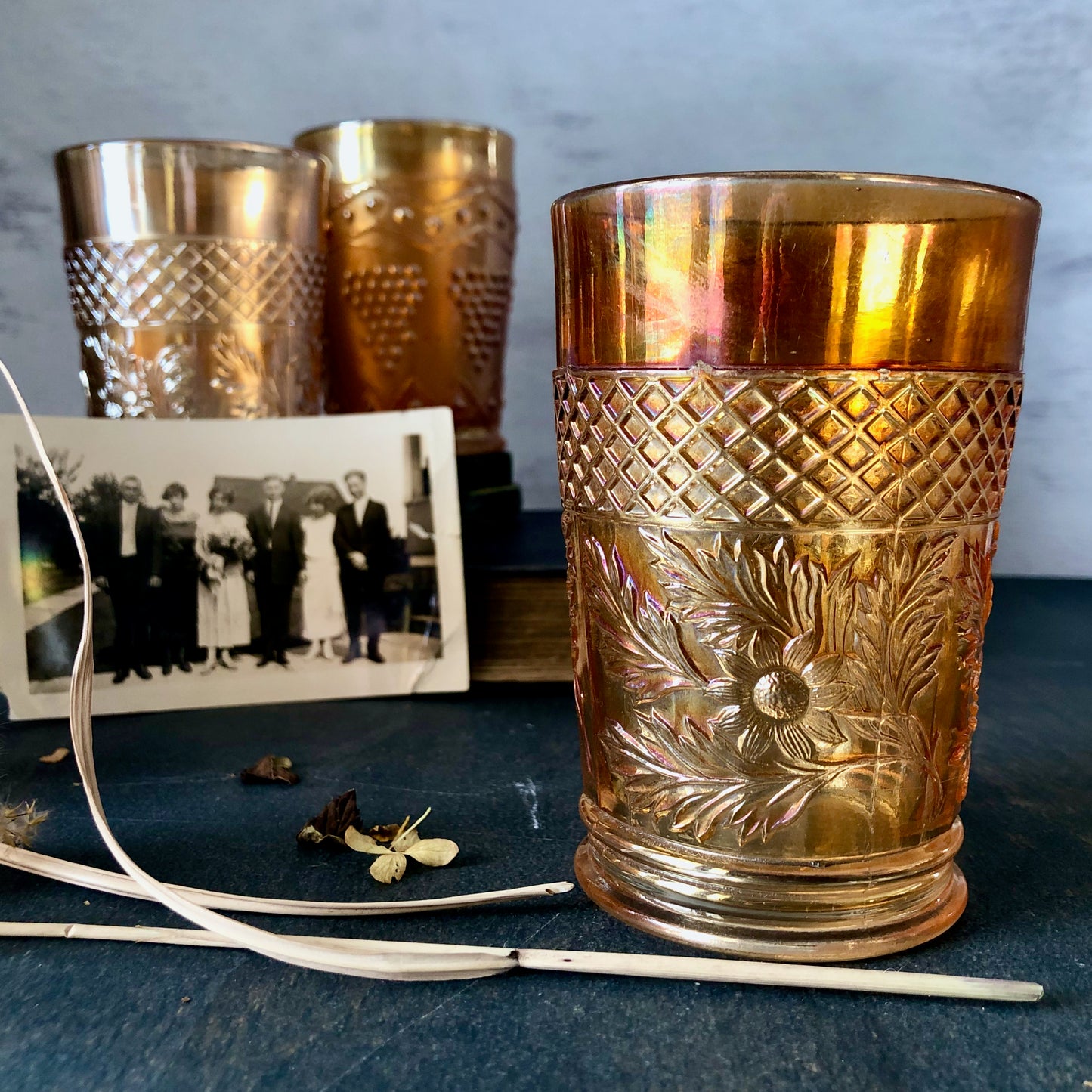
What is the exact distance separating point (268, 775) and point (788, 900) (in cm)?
32

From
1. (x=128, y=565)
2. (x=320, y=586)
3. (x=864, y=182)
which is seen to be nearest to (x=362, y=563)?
(x=320, y=586)

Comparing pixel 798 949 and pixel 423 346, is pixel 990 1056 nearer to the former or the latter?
pixel 798 949

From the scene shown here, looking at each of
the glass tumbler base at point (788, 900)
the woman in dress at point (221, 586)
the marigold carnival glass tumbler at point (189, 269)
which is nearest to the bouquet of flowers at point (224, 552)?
the woman in dress at point (221, 586)

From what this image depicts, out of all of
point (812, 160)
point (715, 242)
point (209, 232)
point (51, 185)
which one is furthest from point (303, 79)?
point (715, 242)

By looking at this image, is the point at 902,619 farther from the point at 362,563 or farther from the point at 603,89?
the point at 603,89

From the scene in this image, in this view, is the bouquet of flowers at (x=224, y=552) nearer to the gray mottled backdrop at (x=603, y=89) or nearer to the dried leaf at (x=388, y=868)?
the dried leaf at (x=388, y=868)

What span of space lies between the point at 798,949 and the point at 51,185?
3.34ft

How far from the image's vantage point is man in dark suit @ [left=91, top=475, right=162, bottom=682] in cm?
74

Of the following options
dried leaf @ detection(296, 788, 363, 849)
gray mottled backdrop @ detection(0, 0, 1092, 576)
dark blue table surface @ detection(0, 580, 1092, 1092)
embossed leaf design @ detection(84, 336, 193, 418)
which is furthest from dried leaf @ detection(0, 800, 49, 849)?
gray mottled backdrop @ detection(0, 0, 1092, 576)

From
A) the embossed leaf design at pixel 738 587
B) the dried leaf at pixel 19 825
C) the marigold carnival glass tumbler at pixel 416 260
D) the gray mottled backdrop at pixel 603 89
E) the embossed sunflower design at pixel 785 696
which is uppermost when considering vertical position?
the gray mottled backdrop at pixel 603 89

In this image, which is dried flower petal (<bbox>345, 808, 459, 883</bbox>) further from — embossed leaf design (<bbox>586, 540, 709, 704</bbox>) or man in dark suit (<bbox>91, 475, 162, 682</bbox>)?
man in dark suit (<bbox>91, 475, 162, 682</bbox>)

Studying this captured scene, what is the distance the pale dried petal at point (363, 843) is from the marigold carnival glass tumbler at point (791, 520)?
5.3 inches

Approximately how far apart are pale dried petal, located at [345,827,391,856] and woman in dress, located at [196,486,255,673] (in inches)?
10.8

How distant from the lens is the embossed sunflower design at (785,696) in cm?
40
